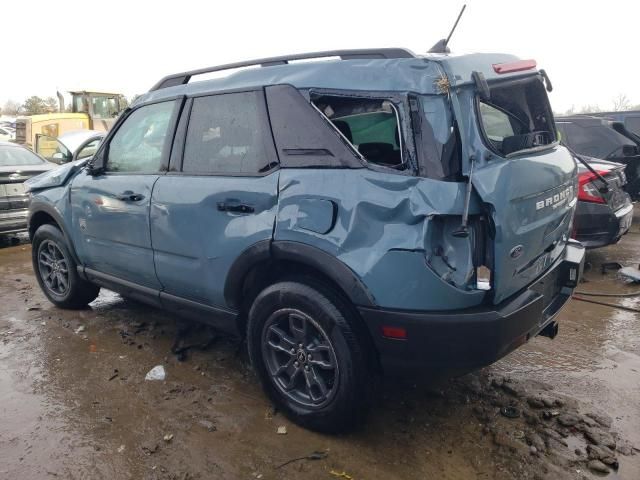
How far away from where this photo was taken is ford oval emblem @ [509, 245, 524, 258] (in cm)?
232

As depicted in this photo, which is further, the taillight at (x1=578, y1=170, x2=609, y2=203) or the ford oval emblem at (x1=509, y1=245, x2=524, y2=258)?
the taillight at (x1=578, y1=170, x2=609, y2=203)

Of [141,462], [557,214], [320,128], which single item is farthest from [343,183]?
[141,462]

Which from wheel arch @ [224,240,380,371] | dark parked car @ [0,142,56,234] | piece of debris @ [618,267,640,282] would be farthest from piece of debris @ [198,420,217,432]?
dark parked car @ [0,142,56,234]

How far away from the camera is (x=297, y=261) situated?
8.41 feet

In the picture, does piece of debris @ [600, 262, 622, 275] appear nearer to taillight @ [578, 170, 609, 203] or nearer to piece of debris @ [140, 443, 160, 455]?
Answer: taillight @ [578, 170, 609, 203]

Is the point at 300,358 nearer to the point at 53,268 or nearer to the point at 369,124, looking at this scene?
the point at 369,124

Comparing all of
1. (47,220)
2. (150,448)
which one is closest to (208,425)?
(150,448)

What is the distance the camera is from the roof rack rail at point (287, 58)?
245cm

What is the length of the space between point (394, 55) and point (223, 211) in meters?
1.26

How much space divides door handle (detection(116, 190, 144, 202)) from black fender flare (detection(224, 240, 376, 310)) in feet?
3.31

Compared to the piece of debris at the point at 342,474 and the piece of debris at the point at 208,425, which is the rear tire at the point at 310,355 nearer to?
the piece of debris at the point at 342,474

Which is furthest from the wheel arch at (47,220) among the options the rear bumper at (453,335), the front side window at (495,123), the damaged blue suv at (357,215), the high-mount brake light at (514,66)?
the high-mount brake light at (514,66)

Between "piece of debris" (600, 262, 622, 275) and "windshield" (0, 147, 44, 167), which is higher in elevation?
"windshield" (0, 147, 44, 167)

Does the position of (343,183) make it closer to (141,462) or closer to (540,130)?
(540,130)
